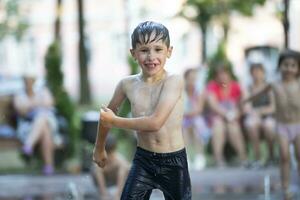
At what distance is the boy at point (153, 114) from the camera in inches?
158

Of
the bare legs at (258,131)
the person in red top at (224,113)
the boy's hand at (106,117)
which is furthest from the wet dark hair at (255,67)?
the boy's hand at (106,117)

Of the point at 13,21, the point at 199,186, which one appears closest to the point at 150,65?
the point at 199,186

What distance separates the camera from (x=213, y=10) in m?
21.0

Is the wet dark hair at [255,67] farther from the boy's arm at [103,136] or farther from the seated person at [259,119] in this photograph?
the boy's arm at [103,136]

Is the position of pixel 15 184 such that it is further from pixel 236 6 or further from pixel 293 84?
pixel 236 6

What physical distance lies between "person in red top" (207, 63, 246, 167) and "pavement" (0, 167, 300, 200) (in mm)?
518

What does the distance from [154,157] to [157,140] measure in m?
0.11

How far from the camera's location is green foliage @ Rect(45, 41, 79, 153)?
407 inches

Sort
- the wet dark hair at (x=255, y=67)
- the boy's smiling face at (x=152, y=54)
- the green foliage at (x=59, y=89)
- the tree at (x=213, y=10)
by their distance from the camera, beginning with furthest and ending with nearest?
1. the tree at (x=213, y=10)
2. the green foliage at (x=59, y=89)
3. the wet dark hair at (x=255, y=67)
4. the boy's smiling face at (x=152, y=54)

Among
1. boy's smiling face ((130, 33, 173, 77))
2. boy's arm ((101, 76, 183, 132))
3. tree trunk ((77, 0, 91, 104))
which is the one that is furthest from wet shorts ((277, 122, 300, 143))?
tree trunk ((77, 0, 91, 104))

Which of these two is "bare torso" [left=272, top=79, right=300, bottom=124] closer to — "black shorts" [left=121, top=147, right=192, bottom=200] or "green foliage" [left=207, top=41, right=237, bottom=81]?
"black shorts" [left=121, top=147, right=192, bottom=200]

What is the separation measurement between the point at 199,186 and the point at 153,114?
4.92m

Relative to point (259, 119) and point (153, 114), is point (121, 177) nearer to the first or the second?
point (153, 114)

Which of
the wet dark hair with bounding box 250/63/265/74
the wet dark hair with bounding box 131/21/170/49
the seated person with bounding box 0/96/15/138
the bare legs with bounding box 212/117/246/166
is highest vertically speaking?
the wet dark hair with bounding box 131/21/170/49
